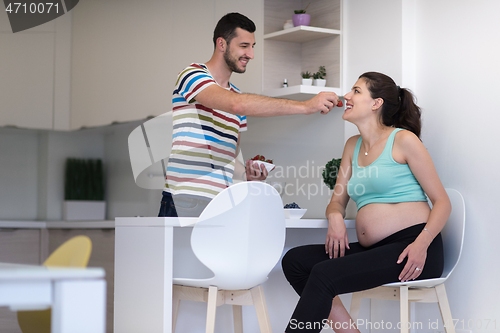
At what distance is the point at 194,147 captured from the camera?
172 centimetres

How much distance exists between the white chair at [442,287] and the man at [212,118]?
0.60 m

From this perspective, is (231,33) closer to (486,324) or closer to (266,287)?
(266,287)

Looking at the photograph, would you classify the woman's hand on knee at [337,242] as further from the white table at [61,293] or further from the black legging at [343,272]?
the white table at [61,293]

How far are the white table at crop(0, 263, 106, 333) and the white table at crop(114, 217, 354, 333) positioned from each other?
30.5 inches

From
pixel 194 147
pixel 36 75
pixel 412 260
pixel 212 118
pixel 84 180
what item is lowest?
pixel 412 260

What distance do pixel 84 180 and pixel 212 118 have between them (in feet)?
2.18

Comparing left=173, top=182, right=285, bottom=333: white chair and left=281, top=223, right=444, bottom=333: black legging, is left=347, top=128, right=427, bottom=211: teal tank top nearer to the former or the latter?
left=281, top=223, right=444, bottom=333: black legging

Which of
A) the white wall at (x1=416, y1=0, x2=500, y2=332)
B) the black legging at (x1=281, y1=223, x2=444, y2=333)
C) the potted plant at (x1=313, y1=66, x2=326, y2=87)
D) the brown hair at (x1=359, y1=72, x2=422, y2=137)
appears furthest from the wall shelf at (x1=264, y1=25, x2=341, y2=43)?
the black legging at (x1=281, y1=223, x2=444, y2=333)

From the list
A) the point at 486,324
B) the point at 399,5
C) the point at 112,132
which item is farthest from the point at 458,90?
the point at 112,132

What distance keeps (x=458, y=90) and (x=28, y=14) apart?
5.08 ft

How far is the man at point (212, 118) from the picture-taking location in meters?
1.50

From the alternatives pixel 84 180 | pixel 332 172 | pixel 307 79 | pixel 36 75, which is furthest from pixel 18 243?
pixel 307 79

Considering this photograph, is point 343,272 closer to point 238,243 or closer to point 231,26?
point 238,243

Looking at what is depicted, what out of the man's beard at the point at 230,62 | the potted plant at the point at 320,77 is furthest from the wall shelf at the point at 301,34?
the man's beard at the point at 230,62
